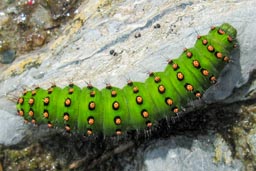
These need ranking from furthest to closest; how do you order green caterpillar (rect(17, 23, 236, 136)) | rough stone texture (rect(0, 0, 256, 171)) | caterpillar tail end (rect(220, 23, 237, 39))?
rough stone texture (rect(0, 0, 256, 171)), caterpillar tail end (rect(220, 23, 237, 39)), green caterpillar (rect(17, 23, 236, 136))

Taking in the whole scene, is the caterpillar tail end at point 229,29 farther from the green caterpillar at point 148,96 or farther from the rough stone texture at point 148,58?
the rough stone texture at point 148,58

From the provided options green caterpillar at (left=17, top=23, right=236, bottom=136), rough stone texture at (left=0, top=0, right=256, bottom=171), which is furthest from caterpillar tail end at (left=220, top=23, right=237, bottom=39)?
rough stone texture at (left=0, top=0, right=256, bottom=171)

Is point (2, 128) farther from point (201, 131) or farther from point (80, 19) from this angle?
point (201, 131)

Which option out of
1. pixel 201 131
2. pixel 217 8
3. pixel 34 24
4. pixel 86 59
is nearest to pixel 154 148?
pixel 201 131

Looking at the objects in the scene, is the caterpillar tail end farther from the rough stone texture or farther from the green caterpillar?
the rough stone texture

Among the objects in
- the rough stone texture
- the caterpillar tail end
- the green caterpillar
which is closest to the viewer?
the green caterpillar

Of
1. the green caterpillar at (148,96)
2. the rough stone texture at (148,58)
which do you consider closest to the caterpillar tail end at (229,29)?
the green caterpillar at (148,96)

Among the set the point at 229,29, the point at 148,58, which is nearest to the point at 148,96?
the point at 148,58

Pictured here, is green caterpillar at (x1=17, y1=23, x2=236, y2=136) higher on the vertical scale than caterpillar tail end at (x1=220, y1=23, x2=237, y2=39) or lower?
lower
